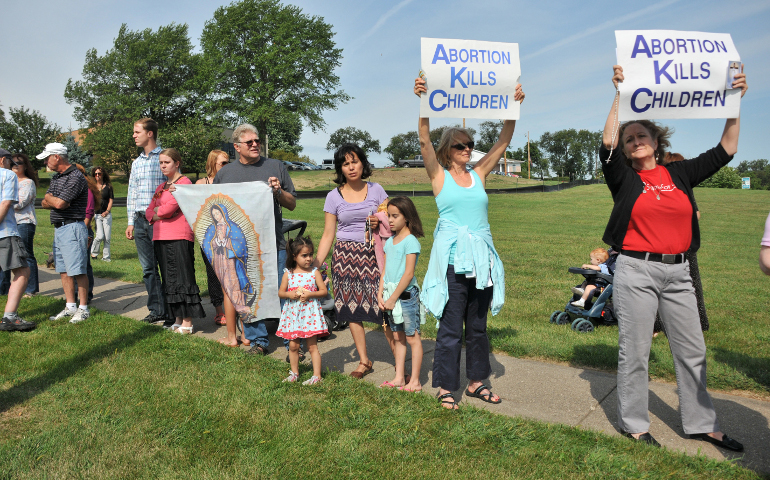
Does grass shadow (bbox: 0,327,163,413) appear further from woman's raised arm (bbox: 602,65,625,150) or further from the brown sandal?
woman's raised arm (bbox: 602,65,625,150)

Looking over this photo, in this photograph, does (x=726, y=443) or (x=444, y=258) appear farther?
(x=444, y=258)

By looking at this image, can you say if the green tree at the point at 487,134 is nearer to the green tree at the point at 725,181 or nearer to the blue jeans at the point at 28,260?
the green tree at the point at 725,181

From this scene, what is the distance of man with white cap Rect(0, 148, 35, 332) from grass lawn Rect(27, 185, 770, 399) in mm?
2944

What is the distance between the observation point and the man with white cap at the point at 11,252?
253 inches

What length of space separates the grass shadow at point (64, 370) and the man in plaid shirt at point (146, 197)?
2.30 feet

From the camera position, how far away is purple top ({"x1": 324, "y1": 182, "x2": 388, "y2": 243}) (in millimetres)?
4777

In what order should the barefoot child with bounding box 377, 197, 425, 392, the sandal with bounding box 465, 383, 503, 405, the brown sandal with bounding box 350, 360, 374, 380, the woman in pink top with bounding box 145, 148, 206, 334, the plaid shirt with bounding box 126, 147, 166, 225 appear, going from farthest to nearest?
1. the plaid shirt with bounding box 126, 147, 166, 225
2. the woman in pink top with bounding box 145, 148, 206, 334
3. the brown sandal with bounding box 350, 360, 374, 380
4. the barefoot child with bounding box 377, 197, 425, 392
5. the sandal with bounding box 465, 383, 503, 405

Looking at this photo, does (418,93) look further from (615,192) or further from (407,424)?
(407,424)

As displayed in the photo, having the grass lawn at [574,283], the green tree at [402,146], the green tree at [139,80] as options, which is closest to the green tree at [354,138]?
the green tree at [402,146]

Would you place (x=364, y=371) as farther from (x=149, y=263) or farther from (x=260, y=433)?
(x=149, y=263)

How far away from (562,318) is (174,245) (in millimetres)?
4703

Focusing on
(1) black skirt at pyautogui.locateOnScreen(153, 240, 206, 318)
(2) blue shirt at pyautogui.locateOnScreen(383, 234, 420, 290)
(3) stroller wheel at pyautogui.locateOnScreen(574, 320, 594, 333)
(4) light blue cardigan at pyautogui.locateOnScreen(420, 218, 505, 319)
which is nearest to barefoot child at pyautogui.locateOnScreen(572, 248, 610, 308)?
(3) stroller wheel at pyautogui.locateOnScreen(574, 320, 594, 333)

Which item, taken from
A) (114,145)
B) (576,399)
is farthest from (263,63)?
(576,399)

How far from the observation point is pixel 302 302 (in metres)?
4.70
